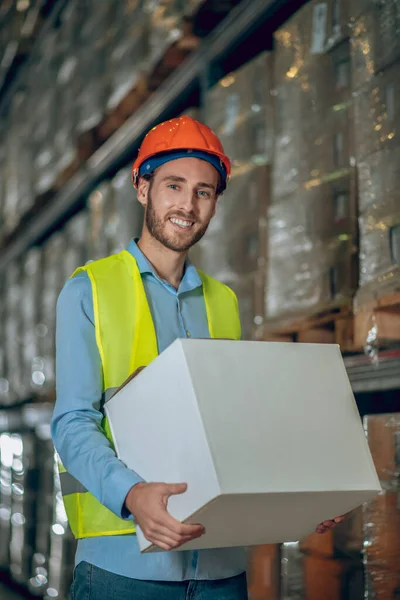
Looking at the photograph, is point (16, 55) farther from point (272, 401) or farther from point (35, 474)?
point (272, 401)

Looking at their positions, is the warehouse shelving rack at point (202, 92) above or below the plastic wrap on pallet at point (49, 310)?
above

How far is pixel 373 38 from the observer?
2.53 m

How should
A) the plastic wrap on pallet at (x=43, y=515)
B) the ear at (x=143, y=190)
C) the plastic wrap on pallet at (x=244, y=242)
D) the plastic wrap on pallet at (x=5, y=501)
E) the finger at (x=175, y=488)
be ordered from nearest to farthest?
the finger at (x=175, y=488), the ear at (x=143, y=190), the plastic wrap on pallet at (x=244, y=242), the plastic wrap on pallet at (x=43, y=515), the plastic wrap on pallet at (x=5, y=501)

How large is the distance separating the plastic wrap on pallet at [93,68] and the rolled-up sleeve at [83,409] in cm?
335

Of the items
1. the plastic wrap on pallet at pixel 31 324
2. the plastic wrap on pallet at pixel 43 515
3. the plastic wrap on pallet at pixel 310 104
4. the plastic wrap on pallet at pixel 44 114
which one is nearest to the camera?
the plastic wrap on pallet at pixel 310 104

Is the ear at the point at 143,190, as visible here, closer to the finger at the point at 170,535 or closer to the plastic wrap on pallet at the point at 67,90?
the finger at the point at 170,535

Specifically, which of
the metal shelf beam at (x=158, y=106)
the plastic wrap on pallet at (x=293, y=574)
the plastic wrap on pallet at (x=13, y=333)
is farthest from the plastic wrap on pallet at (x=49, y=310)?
the plastic wrap on pallet at (x=293, y=574)

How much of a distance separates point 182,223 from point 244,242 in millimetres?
1359

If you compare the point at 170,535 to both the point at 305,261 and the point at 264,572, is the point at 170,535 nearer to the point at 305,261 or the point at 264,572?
the point at 305,261

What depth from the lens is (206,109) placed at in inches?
148

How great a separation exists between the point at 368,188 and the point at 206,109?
144 cm

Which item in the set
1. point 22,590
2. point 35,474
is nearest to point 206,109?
point 35,474

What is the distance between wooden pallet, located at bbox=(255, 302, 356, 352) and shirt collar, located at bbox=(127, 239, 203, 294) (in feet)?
2.34

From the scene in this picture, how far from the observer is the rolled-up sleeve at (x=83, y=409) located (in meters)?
1.59
